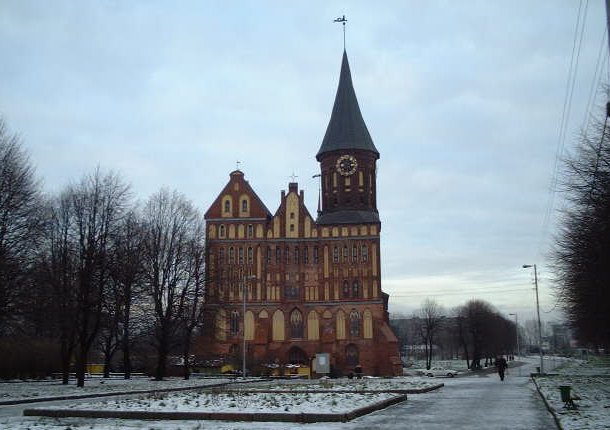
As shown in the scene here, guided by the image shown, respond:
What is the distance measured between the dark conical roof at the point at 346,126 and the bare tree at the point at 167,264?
1185 inches

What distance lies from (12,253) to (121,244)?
11.6 meters

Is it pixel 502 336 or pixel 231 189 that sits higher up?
pixel 231 189

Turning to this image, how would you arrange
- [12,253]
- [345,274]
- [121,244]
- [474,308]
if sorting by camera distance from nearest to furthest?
[12,253], [121,244], [345,274], [474,308]

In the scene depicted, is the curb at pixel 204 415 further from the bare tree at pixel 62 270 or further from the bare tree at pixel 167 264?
the bare tree at pixel 167 264

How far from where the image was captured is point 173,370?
65562 millimetres

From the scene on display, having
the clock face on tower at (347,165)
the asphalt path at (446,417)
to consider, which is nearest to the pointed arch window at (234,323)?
the clock face on tower at (347,165)

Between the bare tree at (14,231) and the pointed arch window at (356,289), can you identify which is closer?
the bare tree at (14,231)

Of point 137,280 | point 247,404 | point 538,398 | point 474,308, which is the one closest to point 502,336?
point 474,308

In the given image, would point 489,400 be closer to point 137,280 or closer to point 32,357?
point 137,280

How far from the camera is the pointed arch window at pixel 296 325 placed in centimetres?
7412

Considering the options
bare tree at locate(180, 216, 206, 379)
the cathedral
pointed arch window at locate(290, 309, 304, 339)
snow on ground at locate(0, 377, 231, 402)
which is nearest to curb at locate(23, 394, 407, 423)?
snow on ground at locate(0, 377, 231, 402)

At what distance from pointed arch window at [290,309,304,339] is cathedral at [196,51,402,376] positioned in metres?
0.11

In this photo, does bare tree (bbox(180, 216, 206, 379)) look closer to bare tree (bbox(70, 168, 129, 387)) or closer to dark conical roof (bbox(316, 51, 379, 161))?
bare tree (bbox(70, 168, 129, 387))

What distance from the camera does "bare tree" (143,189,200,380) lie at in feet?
167
